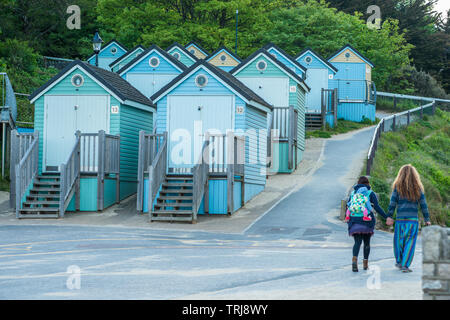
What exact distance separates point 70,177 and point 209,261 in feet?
37.1

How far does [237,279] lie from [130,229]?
31.4 feet

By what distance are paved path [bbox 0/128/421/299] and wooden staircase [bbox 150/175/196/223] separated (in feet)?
5.62

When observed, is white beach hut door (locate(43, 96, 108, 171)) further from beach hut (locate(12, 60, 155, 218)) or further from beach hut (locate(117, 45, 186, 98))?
beach hut (locate(117, 45, 186, 98))

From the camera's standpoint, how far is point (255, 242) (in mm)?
17516

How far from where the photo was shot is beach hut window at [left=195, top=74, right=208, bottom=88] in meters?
24.4

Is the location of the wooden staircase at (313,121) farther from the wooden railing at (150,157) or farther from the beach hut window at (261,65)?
the wooden railing at (150,157)

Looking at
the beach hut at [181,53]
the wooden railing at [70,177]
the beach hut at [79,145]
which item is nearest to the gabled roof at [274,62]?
the beach hut at [79,145]

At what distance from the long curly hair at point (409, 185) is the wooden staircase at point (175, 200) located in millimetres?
10195

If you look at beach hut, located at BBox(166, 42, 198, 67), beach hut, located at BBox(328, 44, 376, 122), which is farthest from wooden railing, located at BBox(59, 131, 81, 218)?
beach hut, located at BBox(328, 44, 376, 122)

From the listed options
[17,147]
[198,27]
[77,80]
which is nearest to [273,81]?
[77,80]

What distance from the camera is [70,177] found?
23891 millimetres

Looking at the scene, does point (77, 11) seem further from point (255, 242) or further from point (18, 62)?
point (255, 242)

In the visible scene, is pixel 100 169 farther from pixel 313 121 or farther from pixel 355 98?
pixel 355 98

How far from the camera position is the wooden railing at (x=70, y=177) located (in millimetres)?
23062
